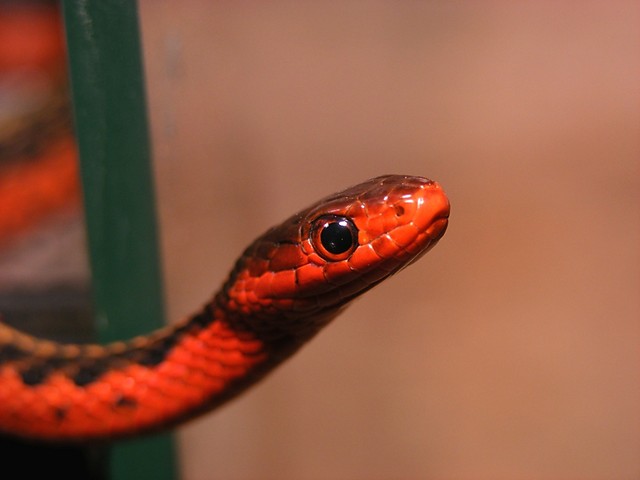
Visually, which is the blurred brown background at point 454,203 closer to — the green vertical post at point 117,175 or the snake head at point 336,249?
the green vertical post at point 117,175

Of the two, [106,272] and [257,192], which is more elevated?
[257,192]

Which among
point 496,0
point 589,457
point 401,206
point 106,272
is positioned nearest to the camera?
point 401,206

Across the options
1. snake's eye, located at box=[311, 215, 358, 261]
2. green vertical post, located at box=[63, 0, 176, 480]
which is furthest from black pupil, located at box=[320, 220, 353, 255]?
green vertical post, located at box=[63, 0, 176, 480]

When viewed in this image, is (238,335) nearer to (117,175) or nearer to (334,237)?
(334,237)

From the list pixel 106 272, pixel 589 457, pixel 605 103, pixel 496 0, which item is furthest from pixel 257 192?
pixel 589 457

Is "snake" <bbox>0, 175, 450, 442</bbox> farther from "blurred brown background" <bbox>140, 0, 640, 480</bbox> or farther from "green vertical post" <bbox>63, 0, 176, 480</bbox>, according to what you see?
"blurred brown background" <bbox>140, 0, 640, 480</bbox>

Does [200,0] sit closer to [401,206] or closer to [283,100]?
[283,100]

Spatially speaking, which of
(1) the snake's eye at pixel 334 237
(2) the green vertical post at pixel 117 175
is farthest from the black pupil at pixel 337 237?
(2) the green vertical post at pixel 117 175
